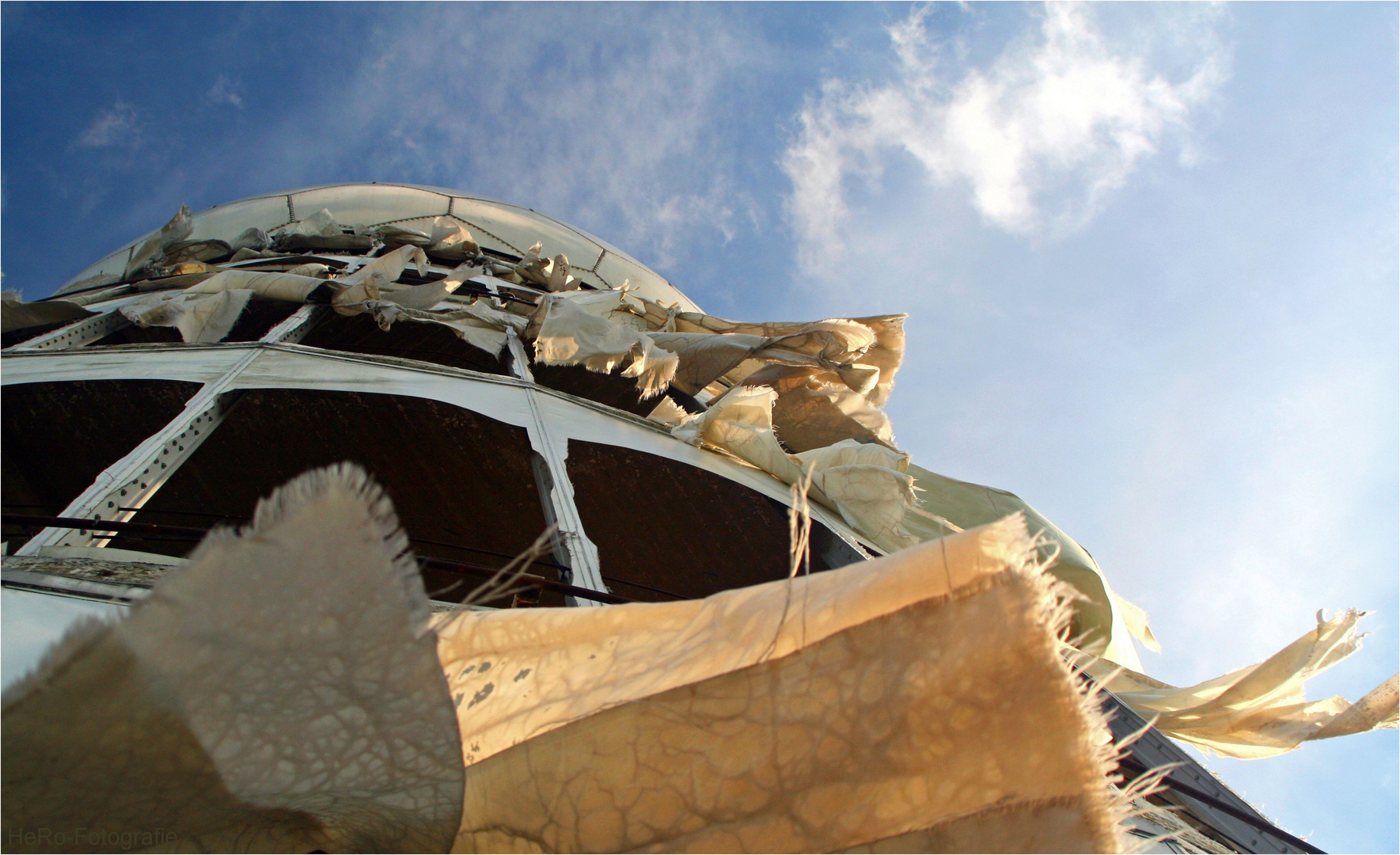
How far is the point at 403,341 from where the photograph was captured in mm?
9086

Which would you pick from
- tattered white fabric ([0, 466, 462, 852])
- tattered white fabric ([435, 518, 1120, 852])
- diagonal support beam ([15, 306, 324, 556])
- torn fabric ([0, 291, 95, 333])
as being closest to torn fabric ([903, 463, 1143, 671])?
tattered white fabric ([435, 518, 1120, 852])

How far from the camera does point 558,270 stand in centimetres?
1186

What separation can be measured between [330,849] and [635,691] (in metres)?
0.95

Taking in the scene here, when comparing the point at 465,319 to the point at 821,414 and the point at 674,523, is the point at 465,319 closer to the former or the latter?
the point at 674,523

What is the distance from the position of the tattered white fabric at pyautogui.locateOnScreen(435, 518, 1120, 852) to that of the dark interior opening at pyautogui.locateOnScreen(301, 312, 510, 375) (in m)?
6.86

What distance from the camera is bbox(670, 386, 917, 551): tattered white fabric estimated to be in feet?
18.4

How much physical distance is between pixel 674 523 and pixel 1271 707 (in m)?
4.02

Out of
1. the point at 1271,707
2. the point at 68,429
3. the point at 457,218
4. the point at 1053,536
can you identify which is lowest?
the point at 1271,707

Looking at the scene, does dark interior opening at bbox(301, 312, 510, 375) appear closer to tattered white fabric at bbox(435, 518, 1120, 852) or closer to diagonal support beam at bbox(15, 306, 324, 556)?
diagonal support beam at bbox(15, 306, 324, 556)

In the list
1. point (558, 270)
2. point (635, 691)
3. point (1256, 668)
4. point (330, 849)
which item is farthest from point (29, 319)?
point (1256, 668)

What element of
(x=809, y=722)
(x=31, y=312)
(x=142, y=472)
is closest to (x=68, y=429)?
(x=31, y=312)

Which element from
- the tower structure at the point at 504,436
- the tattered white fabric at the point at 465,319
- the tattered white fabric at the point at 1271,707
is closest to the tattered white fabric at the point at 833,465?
the tower structure at the point at 504,436

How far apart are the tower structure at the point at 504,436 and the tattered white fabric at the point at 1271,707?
2.36ft

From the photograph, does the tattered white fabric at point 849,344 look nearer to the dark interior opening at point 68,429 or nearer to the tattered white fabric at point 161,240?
the dark interior opening at point 68,429
